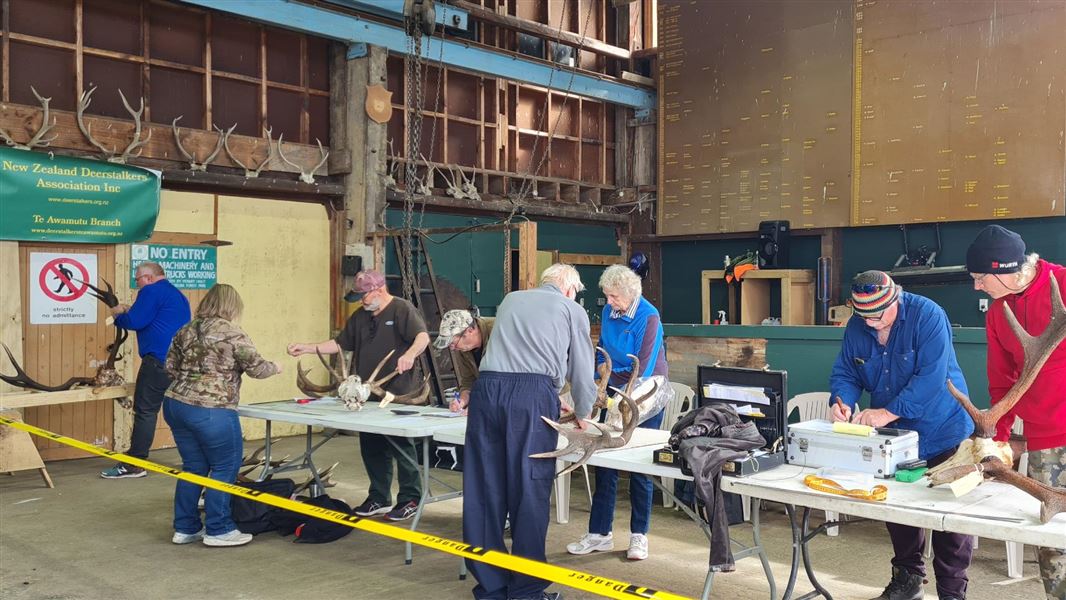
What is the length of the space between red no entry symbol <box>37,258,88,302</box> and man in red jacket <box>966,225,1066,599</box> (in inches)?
279

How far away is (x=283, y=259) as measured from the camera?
953 centimetres

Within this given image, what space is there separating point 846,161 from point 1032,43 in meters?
2.11

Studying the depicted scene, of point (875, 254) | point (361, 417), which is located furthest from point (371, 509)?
point (875, 254)

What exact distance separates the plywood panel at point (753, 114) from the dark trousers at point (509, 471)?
740 centimetres

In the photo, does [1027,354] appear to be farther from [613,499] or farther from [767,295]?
[767,295]

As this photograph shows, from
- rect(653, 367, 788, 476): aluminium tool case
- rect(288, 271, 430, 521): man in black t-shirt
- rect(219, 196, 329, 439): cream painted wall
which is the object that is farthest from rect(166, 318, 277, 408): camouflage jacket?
rect(219, 196, 329, 439): cream painted wall

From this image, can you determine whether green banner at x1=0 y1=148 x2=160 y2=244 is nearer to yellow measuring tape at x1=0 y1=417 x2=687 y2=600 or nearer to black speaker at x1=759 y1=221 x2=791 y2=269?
yellow measuring tape at x1=0 y1=417 x2=687 y2=600

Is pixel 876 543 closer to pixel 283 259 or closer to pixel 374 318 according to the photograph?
pixel 374 318

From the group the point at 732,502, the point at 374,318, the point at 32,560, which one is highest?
the point at 374,318

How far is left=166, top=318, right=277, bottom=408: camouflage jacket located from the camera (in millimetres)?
5227

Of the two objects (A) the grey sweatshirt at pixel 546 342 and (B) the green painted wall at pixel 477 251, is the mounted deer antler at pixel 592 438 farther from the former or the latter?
(B) the green painted wall at pixel 477 251

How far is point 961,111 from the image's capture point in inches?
376

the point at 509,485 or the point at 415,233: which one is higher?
the point at 415,233

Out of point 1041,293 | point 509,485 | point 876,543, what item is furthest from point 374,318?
point 1041,293
